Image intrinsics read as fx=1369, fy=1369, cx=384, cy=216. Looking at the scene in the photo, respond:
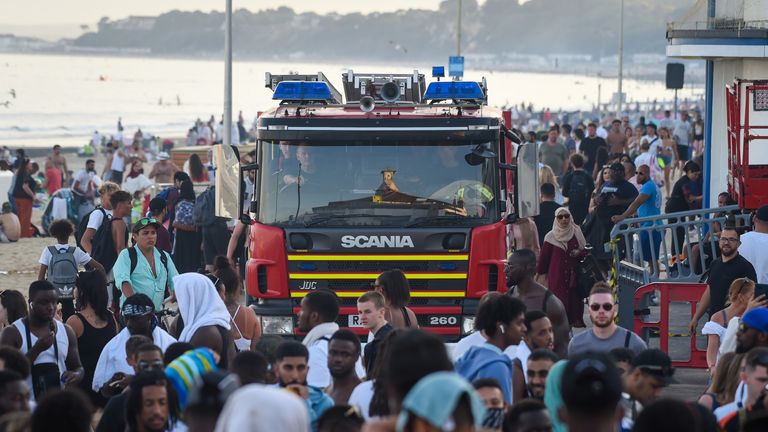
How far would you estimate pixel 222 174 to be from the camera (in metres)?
12.5

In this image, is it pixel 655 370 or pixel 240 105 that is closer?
pixel 655 370

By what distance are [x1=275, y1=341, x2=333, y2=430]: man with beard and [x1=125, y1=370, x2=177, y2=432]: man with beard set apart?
0.62m

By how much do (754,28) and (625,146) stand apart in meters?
14.6

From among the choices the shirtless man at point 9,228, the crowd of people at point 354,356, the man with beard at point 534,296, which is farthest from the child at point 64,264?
the shirtless man at point 9,228

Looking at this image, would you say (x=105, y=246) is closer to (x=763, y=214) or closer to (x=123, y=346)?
(x=123, y=346)

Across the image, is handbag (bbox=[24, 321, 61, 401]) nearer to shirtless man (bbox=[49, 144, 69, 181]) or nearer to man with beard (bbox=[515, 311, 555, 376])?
man with beard (bbox=[515, 311, 555, 376])

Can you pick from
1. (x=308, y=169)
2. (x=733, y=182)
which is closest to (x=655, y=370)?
(x=308, y=169)

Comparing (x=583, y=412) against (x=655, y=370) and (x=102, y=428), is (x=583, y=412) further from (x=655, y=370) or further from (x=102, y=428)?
(x=102, y=428)

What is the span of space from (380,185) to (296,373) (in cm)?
540

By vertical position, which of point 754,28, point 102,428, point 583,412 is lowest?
point 102,428

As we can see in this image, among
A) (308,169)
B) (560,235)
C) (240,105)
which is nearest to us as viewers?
(308,169)

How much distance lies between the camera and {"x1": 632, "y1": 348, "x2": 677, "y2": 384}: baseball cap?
679 centimetres

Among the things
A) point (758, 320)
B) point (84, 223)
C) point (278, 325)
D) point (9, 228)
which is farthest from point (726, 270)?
point (9, 228)

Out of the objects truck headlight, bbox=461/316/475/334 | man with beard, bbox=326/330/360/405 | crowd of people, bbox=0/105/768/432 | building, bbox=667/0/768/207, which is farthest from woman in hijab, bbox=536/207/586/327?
man with beard, bbox=326/330/360/405
